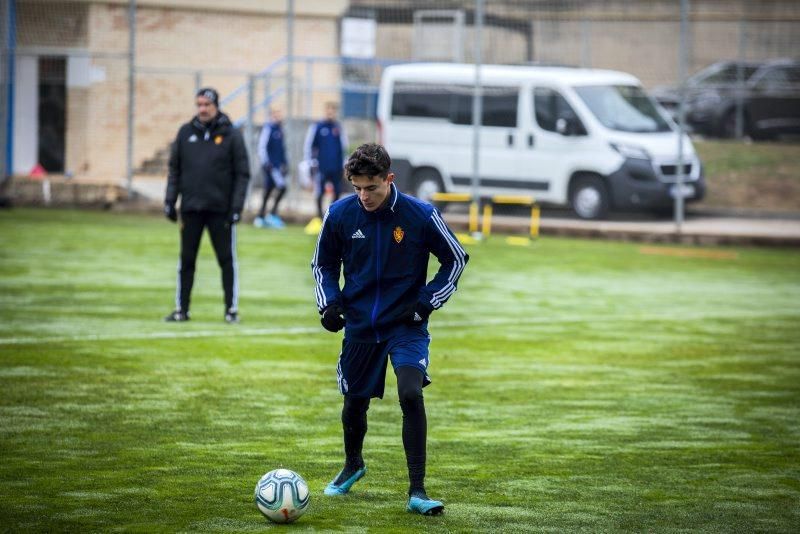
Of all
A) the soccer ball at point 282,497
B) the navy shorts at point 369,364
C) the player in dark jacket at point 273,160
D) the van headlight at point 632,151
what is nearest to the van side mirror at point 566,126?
the van headlight at point 632,151

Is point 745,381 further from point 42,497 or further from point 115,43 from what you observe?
point 115,43

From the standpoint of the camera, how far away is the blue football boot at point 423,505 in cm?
678

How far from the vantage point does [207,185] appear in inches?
518

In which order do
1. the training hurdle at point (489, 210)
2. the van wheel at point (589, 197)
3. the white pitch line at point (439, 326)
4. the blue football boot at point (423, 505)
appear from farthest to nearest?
1. the van wheel at point (589, 197)
2. the training hurdle at point (489, 210)
3. the white pitch line at point (439, 326)
4. the blue football boot at point (423, 505)

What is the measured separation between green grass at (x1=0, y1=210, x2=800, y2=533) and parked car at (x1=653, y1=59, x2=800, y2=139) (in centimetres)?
1348

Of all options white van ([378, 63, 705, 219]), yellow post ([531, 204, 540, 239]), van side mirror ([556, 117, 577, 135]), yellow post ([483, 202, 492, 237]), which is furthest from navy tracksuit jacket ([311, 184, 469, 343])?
van side mirror ([556, 117, 577, 135])

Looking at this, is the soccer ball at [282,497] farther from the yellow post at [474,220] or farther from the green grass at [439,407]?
the yellow post at [474,220]

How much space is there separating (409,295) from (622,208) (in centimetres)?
1849

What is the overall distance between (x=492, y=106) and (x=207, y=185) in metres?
13.5

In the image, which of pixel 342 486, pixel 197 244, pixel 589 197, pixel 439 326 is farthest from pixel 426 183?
pixel 342 486

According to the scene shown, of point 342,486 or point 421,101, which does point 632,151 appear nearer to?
point 421,101

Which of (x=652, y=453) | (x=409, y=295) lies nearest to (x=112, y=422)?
(x=409, y=295)

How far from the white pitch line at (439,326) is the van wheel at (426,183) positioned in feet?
36.7

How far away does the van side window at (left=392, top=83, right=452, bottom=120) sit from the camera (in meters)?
26.3
